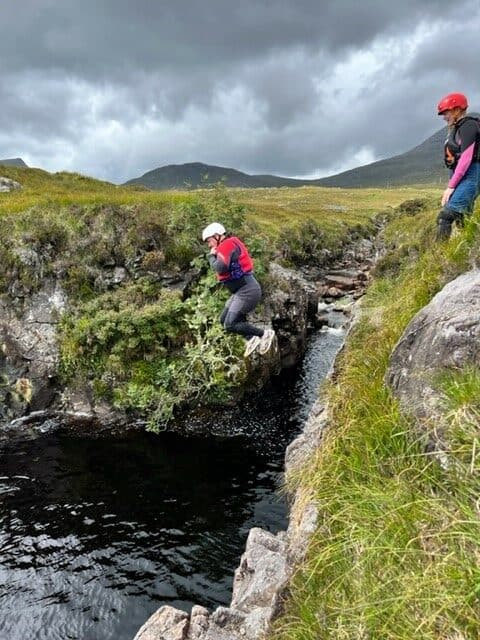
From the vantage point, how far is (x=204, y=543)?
45.0 ft

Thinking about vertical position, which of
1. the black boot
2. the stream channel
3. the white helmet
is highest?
the white helmet

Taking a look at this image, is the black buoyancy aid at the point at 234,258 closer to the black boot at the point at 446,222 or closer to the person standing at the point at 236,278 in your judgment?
the person standing at the point at 236,278

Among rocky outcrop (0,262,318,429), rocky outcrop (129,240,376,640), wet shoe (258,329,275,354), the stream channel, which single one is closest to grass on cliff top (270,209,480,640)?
rocky outcrop (129,240,376,640)

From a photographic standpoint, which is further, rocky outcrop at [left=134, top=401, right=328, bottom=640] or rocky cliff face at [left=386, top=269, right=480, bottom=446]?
rocky outcrop at [left=134, top=401, right=328, bottom=640]

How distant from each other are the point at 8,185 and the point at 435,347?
138ft

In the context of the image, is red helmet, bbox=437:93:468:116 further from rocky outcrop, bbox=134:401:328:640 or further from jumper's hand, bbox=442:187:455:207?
rocky outcrop, bbox=134:401:328:640

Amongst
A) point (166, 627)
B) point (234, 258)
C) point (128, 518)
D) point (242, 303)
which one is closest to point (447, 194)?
point (234, 258)

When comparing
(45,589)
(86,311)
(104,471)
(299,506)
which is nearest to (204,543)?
(45,589)

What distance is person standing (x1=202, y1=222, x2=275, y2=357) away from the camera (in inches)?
549

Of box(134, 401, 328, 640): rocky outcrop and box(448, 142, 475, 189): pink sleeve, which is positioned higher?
box(448, 142, 475, 189): pink sleeve

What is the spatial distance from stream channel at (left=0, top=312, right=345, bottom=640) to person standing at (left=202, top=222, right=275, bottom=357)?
5.34m

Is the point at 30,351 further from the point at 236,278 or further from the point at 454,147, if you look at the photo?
the point at 454,147

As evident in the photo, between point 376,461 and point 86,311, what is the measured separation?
19.6m

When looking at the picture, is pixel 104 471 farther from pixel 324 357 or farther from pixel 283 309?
pixel 324 357
